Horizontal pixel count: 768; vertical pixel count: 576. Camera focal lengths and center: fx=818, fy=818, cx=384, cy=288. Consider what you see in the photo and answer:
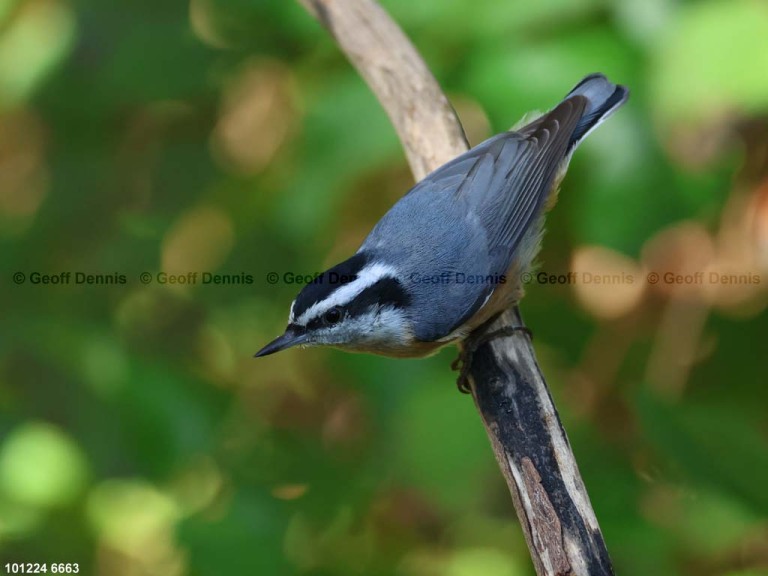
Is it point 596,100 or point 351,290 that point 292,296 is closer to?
point 351,290

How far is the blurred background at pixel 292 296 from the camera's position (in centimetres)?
224

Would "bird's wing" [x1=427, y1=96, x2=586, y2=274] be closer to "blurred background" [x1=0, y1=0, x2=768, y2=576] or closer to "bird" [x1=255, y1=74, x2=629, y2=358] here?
"bird" [x1=255, y1=74, x2=629, y2=358]

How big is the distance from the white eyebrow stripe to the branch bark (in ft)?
1.17

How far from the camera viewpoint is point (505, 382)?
89.6 inches

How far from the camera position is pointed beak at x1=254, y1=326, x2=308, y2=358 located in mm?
2375

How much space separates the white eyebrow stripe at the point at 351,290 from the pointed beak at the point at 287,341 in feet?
0.14

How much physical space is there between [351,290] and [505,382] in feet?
1.71

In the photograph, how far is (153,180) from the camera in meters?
3.05
